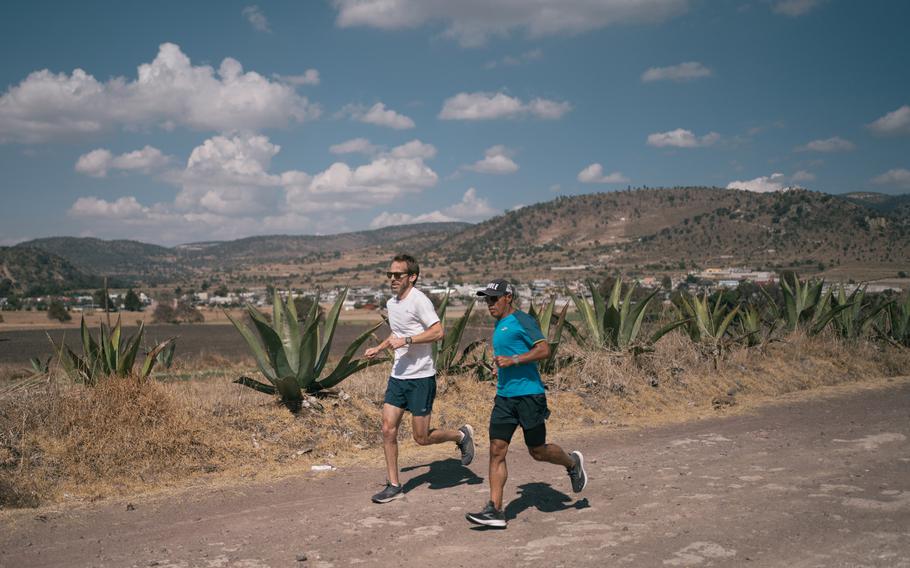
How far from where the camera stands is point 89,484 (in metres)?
5.95

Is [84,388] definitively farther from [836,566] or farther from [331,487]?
[836,566]

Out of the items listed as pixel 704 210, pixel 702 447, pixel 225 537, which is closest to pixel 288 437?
pixel 225 537

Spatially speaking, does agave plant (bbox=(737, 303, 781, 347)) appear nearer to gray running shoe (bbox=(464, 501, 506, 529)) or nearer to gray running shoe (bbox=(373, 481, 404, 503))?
gray running shoe (bbox=(373, 481, 404, 503))

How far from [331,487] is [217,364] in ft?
68.1

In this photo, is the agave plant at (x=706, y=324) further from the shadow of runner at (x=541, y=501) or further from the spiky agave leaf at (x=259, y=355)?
the spiky agave leaf at (x=259, y=355)

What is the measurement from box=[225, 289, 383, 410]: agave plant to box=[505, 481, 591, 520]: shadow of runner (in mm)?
2469

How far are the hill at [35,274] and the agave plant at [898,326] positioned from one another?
286ft

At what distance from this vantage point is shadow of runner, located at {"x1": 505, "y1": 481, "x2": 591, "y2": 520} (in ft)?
17.7

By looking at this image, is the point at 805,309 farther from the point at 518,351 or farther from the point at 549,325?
the point at 518,351

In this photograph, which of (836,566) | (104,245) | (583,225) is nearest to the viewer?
(836,566)

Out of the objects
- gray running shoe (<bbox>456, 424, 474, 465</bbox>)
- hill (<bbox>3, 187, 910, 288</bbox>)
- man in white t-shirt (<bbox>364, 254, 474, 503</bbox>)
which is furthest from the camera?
hill (<bbox>3, 187, 910, 288</bbox>)

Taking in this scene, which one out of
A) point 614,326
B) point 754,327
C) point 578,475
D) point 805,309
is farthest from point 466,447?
point 805,309

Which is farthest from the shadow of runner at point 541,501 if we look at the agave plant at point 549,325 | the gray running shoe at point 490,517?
the agave plant at point 549,325

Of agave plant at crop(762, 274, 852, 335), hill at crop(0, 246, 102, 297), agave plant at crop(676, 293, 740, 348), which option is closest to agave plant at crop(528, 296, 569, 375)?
agave plant at crop(676, 293, 740, 348)
